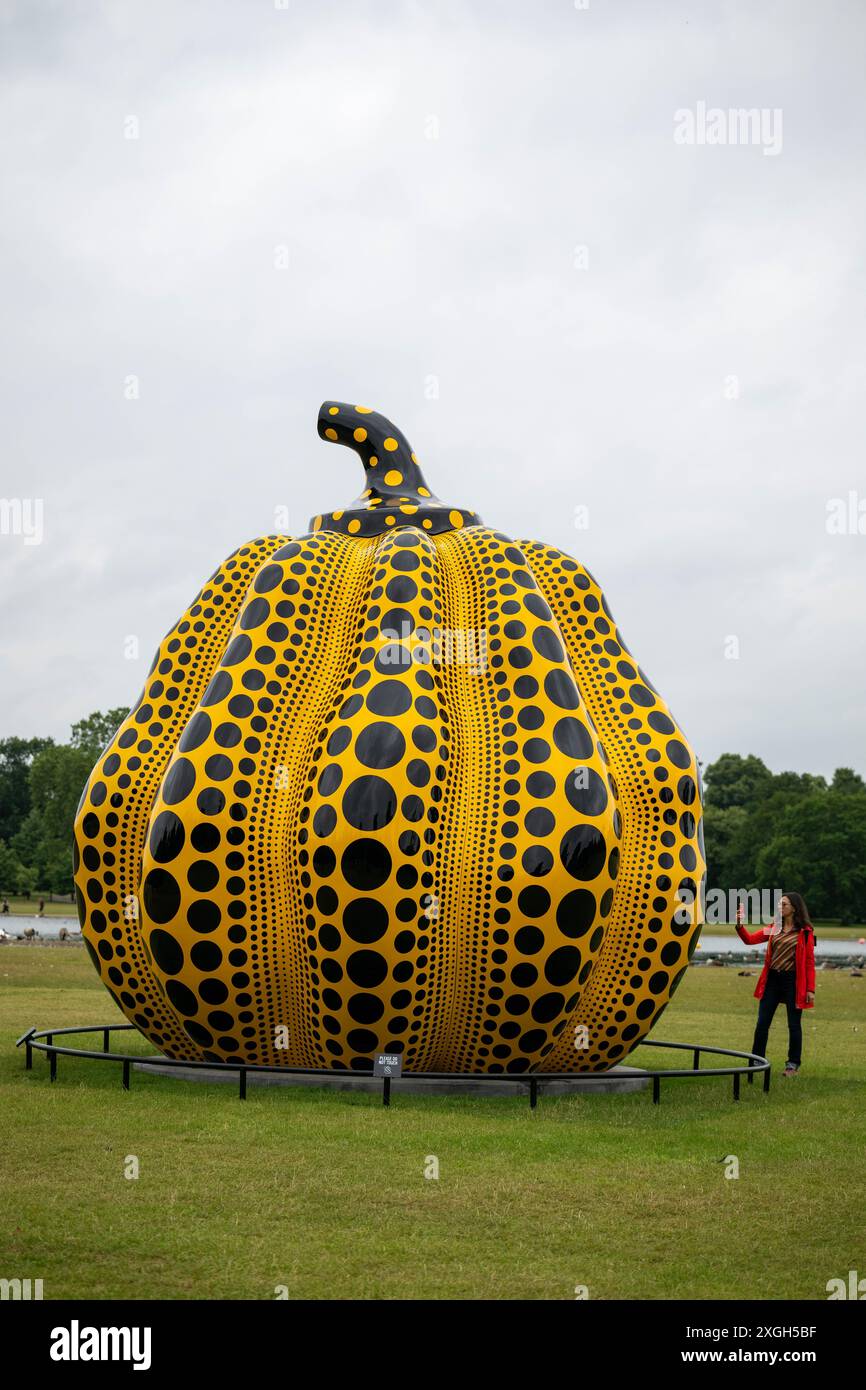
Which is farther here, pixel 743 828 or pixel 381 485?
pixel 743 828

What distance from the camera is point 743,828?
98562mm

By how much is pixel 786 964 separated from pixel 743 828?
271 feet

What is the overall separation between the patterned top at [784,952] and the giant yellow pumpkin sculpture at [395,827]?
1873 mm

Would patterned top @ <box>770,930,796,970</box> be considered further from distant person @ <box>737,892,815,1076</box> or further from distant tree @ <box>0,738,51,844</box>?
distant tree @ <box>0,738,51,844</box>

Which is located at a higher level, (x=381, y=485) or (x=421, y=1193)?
(x=381, y=485)

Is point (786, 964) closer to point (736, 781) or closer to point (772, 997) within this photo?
point (772, 997)

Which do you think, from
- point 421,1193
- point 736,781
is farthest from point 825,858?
point 421,1193

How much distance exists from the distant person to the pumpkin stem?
6853 mm

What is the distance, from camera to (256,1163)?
11.6 m

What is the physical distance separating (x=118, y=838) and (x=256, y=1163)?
5591 millimetres

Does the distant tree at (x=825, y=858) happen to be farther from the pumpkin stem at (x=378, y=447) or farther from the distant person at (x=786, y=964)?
the pumpkin stem at (x=378, y=447)
